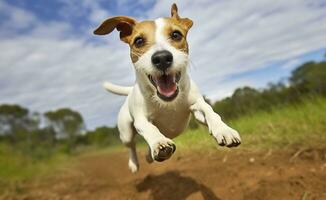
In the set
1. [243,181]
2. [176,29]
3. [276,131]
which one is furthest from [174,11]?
[276,131]

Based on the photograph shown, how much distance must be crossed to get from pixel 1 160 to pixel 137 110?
9.18 m

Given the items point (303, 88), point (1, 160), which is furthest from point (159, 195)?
point (1, 160)

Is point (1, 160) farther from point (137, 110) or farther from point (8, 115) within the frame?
point (8, 115)

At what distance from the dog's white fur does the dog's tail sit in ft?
5.68

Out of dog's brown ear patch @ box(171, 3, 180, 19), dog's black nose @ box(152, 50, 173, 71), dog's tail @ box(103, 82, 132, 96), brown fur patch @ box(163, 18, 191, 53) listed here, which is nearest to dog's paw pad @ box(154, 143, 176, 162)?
dog's black nose @ box(152, 50, 173, 71)

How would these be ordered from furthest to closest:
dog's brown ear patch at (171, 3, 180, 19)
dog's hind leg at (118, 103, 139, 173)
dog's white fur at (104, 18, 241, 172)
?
dog's hind leg at (118, 103, 139, 173)
dog's brown ear patch at (171, 3, 180, 19)
dog's white fur at (104, 18, 241, 172)

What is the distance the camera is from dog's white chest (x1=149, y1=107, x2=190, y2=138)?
15.3 feet

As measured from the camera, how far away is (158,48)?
3959mm

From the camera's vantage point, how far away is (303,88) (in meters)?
11.2

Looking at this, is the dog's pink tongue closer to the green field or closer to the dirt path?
the dirt path

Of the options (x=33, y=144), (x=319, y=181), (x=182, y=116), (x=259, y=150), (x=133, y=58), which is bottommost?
(x=319, y=181)

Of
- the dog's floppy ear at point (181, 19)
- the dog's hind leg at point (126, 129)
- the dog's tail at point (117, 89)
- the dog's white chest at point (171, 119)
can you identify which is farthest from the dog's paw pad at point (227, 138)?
the dog's tail at point (117, 89)

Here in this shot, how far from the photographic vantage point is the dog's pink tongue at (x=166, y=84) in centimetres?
409

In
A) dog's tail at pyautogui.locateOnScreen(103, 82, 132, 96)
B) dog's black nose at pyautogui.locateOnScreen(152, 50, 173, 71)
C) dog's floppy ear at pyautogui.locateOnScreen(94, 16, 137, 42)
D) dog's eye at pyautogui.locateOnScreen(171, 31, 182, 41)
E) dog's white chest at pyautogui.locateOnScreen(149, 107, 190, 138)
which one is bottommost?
dog's white chest at pyautogui.locateOnScreen(149, 107, 190, 138)
